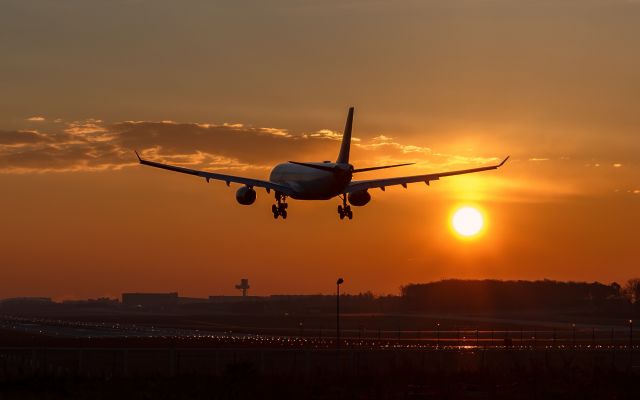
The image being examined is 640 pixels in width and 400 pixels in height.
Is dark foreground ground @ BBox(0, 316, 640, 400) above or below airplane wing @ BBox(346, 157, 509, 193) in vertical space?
below

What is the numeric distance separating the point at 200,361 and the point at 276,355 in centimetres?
774

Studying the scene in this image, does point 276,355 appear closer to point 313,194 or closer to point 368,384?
point 313,194

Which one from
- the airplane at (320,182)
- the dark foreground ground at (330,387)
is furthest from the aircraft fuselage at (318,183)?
the dark foreground ground at (330,387)

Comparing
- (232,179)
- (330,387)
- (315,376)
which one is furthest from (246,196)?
(330,387)

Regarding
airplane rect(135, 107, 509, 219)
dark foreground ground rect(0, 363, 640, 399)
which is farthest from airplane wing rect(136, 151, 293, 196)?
dark foreground ground rect(0, 363, 640, 399)

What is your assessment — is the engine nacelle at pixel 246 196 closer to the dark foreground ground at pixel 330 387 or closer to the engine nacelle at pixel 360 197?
the engine nacelle at pixel 360 197

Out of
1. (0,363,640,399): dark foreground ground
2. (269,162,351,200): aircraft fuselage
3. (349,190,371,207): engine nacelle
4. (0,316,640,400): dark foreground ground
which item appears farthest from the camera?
(349,190,371,207): engine nacelle

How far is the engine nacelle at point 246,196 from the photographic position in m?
103

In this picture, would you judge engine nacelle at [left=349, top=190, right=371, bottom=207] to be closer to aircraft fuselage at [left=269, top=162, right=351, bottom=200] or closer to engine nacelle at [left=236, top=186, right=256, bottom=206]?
aircraft fuselage at [left=269, top=162, right=351, bottom=200]

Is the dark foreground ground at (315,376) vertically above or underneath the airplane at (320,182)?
underneath

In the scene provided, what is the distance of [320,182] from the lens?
98.8 metres

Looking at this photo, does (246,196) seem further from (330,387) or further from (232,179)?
(330,387)

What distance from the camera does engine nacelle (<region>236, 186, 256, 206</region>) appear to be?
337 ft

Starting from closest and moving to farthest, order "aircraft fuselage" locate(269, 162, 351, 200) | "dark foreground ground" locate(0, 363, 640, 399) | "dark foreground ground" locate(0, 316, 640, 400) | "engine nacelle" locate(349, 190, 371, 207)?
1. "dark foreground ground" locate(0, 363, 640, 399)
2. "dark foreground ground" locate(0, 316, 640, 400)
3. "aircraft fuselage" locate(269, 162, 351, 200)
4. "engine nacelle" locate(349, 190, 371, 207)
